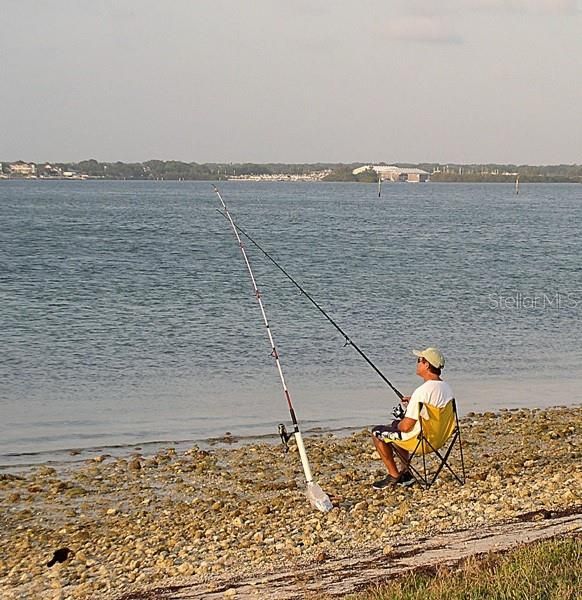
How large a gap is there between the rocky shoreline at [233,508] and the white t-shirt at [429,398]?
2.30 feet

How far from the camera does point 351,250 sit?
43844mm

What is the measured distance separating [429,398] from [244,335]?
11.9m

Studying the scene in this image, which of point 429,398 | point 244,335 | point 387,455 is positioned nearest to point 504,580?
point 429,398

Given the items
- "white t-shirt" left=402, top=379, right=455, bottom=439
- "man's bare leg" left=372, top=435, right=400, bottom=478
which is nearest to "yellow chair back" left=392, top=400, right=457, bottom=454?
"white t-shirt" left=402, top=379, right=455, bottom=439

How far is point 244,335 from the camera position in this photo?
2039 cm

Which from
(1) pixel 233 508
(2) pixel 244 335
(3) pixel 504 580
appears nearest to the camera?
(3) pixel 504 580

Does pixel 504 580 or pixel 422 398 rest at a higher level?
pixel 422 398

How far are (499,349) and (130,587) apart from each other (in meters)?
13.4

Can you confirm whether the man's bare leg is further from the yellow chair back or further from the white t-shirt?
the white t-shirt

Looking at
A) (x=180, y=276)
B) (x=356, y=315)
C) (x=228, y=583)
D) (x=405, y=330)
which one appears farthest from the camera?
(x=180, y=276)

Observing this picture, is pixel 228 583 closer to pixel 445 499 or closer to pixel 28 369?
pixel 445 499

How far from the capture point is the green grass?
18.1ft

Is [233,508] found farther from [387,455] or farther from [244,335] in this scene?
[244,335]

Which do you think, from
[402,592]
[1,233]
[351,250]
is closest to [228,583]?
[402,592]
